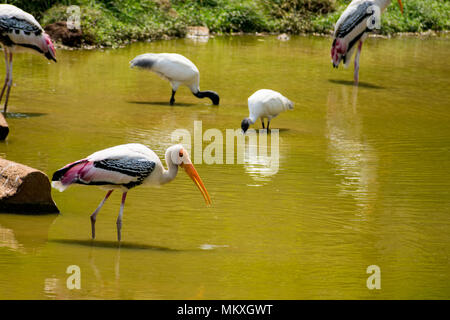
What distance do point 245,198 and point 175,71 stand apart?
14.2ft

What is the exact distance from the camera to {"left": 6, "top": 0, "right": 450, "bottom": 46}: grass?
1577 centimetres

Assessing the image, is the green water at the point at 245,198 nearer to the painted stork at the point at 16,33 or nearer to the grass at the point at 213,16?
the painted stork at the point at 16,33

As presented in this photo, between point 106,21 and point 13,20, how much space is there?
6364mm

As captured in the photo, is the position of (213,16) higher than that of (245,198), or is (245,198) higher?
(213,16)

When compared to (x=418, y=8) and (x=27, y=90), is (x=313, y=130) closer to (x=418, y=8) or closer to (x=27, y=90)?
(x=27, y=90)

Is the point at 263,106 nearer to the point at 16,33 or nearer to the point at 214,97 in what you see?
the point at 214,97

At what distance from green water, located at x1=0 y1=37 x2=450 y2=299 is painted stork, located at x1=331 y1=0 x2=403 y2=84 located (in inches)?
18.6

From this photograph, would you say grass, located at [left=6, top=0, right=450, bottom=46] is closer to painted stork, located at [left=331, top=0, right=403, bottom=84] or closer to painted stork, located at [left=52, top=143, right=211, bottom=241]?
painted stork, located at [left=331, top=0, right=403, bottom=84]

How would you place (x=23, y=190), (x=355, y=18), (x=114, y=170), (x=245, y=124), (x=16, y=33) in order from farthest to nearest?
(x=355, y=18) < (x=16, y=33) < (x=245, y=124) < (x=23, y=190) < (x=114, y=170)

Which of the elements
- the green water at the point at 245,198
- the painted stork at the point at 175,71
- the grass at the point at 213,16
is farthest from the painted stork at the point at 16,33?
the grass at the point at 213,16

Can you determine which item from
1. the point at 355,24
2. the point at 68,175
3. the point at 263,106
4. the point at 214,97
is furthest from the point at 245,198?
the point at 355,24

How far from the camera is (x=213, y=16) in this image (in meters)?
18.8
